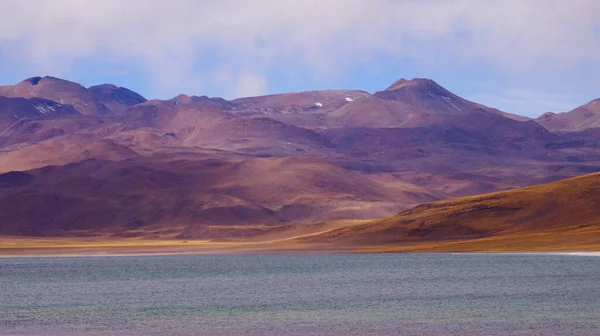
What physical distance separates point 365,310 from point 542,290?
15.4 m

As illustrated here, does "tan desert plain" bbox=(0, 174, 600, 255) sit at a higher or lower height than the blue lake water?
higher

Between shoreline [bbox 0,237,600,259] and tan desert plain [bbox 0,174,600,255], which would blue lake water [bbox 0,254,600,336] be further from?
tan desert plain [bbox 0,174,600,255]

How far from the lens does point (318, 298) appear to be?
65875 millimetres

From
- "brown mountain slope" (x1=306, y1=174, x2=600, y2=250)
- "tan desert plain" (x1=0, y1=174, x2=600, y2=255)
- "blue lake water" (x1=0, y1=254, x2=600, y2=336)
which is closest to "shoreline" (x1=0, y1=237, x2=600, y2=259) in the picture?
"tan desert plain" (x1=0, y1=174, x2=600, y2=255)

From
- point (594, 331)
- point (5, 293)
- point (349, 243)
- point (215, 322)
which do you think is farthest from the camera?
point (349, 243)

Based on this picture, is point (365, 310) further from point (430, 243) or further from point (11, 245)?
point (11, 245)

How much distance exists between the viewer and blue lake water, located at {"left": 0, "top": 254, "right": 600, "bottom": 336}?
50.6 meters

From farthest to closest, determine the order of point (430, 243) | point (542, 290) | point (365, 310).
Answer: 1. point (430, 243)
2. point (542, 290)
3. point (365, 310)

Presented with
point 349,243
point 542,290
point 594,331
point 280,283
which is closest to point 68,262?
point 349,243

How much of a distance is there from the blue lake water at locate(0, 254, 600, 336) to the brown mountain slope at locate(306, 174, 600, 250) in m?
27.4

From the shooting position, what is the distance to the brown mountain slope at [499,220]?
134 meters

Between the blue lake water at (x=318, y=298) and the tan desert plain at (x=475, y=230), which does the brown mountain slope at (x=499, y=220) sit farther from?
the blue lake water at (x=318, y=298)

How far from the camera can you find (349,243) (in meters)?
152

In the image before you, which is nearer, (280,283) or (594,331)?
(594,331)
